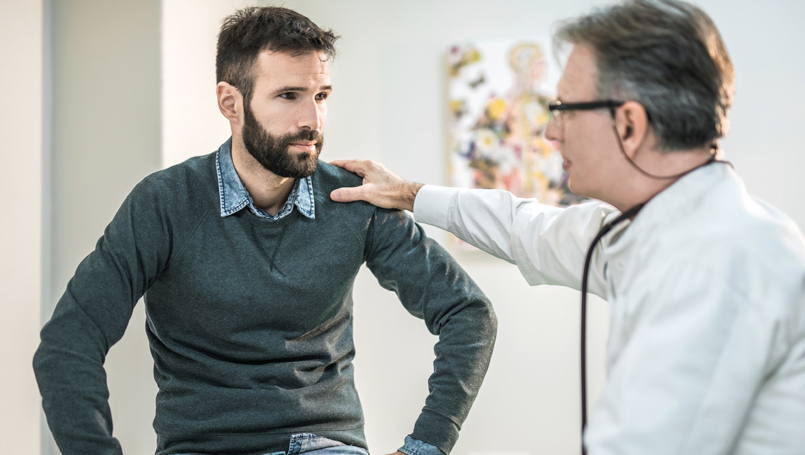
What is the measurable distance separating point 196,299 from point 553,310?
6.33 feet

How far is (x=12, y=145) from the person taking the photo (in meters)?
1.87

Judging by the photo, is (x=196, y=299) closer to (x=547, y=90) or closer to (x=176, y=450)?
(x=176, y=450)

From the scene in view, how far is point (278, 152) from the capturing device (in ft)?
5.10

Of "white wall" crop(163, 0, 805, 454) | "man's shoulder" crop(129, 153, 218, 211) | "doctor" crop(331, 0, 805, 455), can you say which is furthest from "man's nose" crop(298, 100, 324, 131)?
"white wall" crop(163, 0, 805, 454)

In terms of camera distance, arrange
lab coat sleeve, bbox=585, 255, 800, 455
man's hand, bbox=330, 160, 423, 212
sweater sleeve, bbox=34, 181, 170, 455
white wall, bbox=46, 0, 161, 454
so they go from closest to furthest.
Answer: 1. lab coat sleeve, bbox=585, 255, 800, 455
2. sweater sleeve, bbox=34, 181, 170, 455
3. man's hand, bbox=330, 160, 423, 212
4. white wall, bbox=46, 0, 161, 454

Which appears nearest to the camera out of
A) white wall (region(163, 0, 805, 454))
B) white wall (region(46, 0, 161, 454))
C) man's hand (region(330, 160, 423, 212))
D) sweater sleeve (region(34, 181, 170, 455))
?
sweater sleeve (region(34, 181, 170, 455))

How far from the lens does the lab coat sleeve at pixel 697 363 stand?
84 cm

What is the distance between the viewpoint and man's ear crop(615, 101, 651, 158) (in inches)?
42.4

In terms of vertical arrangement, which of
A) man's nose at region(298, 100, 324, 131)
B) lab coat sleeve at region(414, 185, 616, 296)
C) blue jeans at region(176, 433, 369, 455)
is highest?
man's nose at region(298, 100, 324, 131)

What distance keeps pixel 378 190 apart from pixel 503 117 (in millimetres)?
1474

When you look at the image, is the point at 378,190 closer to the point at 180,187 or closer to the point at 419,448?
the point at 180,187

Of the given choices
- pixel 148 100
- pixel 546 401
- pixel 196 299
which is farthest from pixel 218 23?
pixel 546 401

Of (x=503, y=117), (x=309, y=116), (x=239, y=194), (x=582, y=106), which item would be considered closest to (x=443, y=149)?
(x=503, y=117)

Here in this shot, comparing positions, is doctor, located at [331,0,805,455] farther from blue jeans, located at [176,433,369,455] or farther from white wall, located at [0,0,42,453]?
white wall, located at [0,0,42,453]
